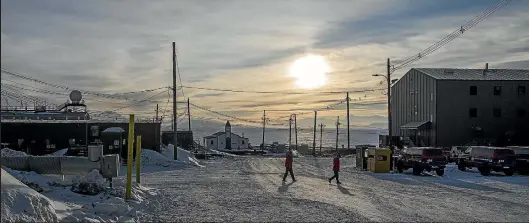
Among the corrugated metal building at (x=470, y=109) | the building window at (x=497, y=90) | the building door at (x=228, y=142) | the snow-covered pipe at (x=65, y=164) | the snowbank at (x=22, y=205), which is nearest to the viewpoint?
the snowbank at (x=22, y=205)

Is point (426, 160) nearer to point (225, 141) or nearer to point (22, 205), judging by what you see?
point (22, 205)

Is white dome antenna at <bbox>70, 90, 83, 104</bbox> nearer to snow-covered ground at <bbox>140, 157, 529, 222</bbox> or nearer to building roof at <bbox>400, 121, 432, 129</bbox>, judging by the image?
building roof at <bbox>400, 121, 432, 129</bbox>

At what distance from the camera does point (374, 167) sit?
118 feet

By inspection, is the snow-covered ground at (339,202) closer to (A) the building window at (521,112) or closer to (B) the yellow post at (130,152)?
(B) the yellow post at (130,152)

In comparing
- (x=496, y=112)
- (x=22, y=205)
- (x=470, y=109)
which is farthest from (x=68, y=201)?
(x=496, y=112)

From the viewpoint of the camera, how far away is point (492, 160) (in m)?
33.6

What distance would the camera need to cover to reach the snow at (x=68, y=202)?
1023cm

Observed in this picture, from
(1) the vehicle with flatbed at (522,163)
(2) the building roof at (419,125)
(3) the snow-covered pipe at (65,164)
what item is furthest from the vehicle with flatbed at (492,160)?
(3) the snow-covered pipe at (65,164)

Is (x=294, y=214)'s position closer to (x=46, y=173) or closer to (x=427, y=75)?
(x=46, y=173)

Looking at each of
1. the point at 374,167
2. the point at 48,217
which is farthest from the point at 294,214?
the point at 374,167

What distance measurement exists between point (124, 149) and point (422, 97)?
3217 centimetres

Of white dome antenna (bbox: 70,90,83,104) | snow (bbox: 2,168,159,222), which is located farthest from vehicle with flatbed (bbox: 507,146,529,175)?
white dome antenna (bbox: 70,90,83,104)

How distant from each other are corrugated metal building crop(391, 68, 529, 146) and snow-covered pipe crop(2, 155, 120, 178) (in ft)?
143

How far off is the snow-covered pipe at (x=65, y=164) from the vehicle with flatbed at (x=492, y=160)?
2360 cm
